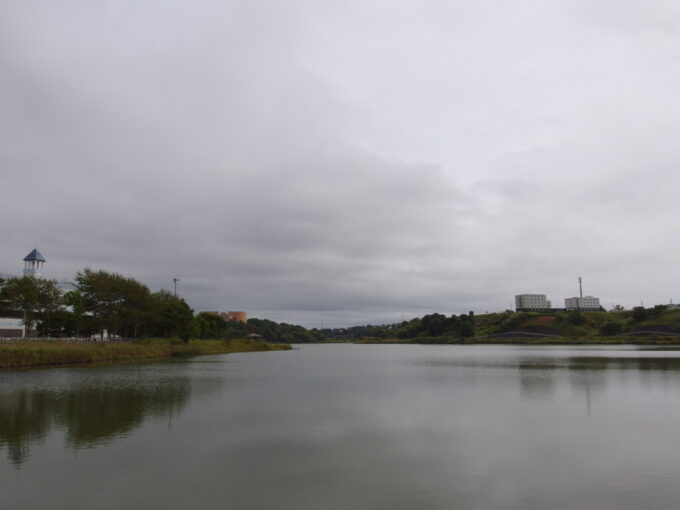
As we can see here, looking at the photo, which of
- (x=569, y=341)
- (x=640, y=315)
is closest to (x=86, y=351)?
(x=569, y=341)

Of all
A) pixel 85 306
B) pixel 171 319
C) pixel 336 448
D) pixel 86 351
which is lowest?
pixel 336 448

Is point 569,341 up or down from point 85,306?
down

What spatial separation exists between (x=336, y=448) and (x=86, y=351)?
45.4m

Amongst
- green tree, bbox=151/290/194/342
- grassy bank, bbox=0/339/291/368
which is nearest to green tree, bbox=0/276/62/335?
grassy bank, bbox=0/339/291/368

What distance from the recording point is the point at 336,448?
1588cm

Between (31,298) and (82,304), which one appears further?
(82,304)

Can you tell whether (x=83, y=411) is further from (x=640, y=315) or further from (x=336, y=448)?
(x=640, y=315)

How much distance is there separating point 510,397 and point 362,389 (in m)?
9.39

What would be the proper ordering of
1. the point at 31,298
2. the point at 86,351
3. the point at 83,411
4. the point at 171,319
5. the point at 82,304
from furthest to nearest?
1. the point at 171,319
2. the point at 82,304
3. the point at 31,298
4. the point at 86,351
5. the point at 83,411

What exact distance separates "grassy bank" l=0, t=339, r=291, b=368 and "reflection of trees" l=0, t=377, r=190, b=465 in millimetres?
18179

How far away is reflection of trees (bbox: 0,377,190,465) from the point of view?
673 inches

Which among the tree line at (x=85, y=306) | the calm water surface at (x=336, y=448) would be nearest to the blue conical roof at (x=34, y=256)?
the tree line at (x=85, y=306)

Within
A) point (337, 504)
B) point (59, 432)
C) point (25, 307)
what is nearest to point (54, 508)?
point (337, 504)

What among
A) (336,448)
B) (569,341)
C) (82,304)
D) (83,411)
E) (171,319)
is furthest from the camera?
(569,341)
